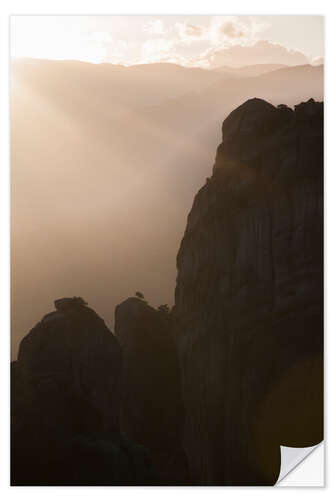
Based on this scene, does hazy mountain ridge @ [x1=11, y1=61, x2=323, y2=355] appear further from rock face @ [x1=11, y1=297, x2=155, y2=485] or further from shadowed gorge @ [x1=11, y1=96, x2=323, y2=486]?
rock face @ [x1=11, y1=297, x2=155, y2=485]

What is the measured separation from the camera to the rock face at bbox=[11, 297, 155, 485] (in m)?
6.27

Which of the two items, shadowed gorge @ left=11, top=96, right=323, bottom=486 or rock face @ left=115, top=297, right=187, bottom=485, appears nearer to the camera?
shadowed gorge @ left=11, top=96, right=323, bottom=486

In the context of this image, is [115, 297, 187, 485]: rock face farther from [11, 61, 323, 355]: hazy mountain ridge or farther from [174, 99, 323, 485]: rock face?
[11, 61, 323, 355]: hazy mountain ridge

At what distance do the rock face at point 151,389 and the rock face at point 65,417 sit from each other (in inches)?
6.4

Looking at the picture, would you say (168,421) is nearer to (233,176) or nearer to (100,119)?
(233,176)

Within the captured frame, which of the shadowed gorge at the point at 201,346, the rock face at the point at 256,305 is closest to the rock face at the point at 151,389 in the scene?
the shadowed gorge at the point at 201,346

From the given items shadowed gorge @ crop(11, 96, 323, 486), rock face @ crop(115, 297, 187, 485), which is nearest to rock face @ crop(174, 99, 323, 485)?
shadowed gorge @ crop(11, 96, 323, 486)

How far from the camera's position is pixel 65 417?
20.9ft

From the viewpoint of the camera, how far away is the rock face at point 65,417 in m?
6.27

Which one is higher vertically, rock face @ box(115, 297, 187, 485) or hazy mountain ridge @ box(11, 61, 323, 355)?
hazy mountain ridge @ box(11, 61, 323, 355)

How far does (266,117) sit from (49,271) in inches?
122

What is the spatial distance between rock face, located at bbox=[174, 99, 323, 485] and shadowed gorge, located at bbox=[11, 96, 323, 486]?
1 centimetres

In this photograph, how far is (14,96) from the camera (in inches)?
253
